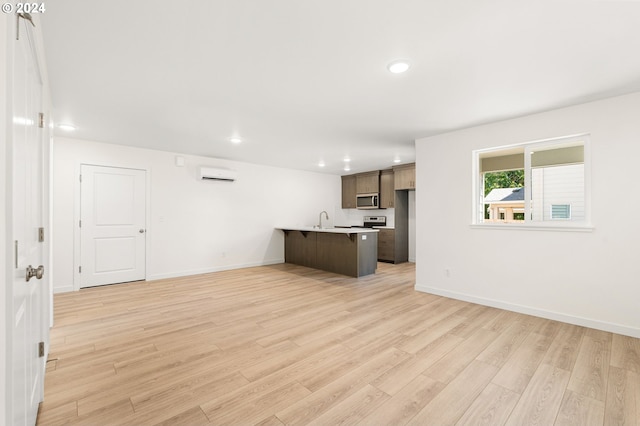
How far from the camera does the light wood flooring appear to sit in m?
1.78

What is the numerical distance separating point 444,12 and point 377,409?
8.18 ft

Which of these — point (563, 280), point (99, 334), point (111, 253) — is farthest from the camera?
point (111, 253)

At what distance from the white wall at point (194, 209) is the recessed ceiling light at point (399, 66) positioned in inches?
185

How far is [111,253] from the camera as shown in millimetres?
4969

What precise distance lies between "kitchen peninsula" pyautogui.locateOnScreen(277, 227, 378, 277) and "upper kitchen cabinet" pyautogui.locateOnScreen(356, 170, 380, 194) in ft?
5.91

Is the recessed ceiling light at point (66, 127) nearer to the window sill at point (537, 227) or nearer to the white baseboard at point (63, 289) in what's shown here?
the white baseboard at point (63, 289)

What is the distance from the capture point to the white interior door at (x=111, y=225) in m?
4.74

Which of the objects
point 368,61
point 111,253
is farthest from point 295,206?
point 368,61

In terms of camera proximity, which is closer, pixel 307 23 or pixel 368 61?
pixel 307 23

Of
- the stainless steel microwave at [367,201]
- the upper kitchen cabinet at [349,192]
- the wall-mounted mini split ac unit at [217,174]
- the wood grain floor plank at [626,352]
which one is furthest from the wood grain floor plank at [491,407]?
the upper kitchen cabinet at [349,192]

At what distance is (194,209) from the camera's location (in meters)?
5.87

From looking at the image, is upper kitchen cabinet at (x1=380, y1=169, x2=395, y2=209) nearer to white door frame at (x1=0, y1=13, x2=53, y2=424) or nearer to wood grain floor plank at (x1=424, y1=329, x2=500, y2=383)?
wood grain floor plank at (x1=424, y1=329, x2=500, y2=383)

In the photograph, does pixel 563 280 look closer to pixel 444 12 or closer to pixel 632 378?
pixel 632 378

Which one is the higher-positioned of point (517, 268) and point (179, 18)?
point (179, 18)
